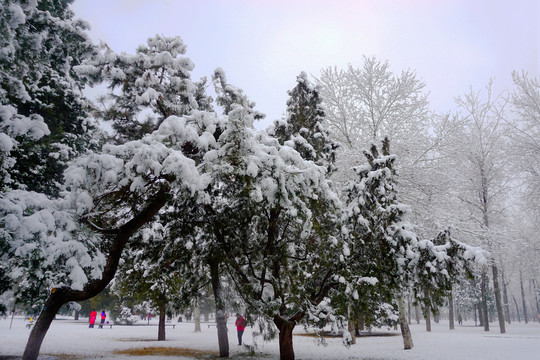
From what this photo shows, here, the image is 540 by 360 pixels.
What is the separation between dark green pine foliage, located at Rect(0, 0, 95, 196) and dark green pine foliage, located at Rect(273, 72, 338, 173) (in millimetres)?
5762

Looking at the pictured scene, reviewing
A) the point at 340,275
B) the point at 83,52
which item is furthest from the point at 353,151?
the point at 83,52

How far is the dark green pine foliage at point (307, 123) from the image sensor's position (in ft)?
34.1

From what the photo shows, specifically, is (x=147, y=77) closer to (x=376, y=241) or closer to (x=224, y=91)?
(x=224, y=91)

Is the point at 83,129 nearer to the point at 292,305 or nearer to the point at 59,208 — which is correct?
the point at 59,208

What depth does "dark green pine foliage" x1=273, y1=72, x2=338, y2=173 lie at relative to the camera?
10.4 meters

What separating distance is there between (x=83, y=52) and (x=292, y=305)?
8521 mm

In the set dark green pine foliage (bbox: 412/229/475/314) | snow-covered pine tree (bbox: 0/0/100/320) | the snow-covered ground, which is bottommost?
the snow-covered ground

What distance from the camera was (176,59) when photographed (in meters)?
8.52

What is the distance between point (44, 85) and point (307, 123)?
8.29m

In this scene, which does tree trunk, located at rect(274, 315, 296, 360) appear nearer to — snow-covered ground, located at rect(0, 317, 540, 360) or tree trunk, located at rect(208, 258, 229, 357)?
snow-covered ground, located at rect(0, 317, 540, 360)

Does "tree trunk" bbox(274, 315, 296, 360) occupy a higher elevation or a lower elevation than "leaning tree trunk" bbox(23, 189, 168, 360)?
lower

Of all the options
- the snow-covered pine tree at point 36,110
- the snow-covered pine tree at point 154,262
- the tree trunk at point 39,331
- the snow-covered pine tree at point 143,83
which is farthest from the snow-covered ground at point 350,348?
the snow-covered pine tree at point 143,83

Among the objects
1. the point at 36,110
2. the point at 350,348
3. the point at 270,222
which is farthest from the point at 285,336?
the point at 36,110

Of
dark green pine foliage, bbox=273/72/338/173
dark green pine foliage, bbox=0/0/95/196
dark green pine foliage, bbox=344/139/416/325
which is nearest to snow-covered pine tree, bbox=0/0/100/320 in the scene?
dark green pine foliage, bbox=0/0/95/196
